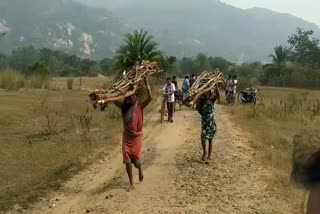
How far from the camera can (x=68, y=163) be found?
1095 cm

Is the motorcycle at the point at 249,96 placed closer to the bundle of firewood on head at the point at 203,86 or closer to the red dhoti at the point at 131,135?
the bundle of firewood on head at the point at 203,86

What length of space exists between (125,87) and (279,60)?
61.6m

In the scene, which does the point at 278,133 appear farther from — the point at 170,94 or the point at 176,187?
the point at 176,187

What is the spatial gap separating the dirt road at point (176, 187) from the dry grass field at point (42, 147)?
45cm

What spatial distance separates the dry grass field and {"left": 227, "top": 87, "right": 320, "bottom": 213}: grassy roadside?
382cm

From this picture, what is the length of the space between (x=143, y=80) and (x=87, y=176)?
218cm

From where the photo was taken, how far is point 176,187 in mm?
8883

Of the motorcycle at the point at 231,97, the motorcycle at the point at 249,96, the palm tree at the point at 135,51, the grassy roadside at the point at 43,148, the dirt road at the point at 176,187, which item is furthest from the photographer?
the palm tree at the point at 135,51

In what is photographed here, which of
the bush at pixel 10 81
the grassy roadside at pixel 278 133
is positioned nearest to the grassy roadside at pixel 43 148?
the grassy roadside at pixel 278 133

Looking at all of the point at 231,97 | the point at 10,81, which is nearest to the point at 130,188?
the point at 231,97

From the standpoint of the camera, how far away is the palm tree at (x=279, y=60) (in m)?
59.2

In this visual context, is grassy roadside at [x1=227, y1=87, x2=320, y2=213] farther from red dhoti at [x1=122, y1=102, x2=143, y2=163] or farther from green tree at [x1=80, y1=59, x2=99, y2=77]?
green tree at [x1=80, y1=59, x2=99, y2=77]

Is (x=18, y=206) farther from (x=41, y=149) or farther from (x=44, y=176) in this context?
(x=41, y=149)

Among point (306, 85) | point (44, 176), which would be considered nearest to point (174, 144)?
point (44, 176)
